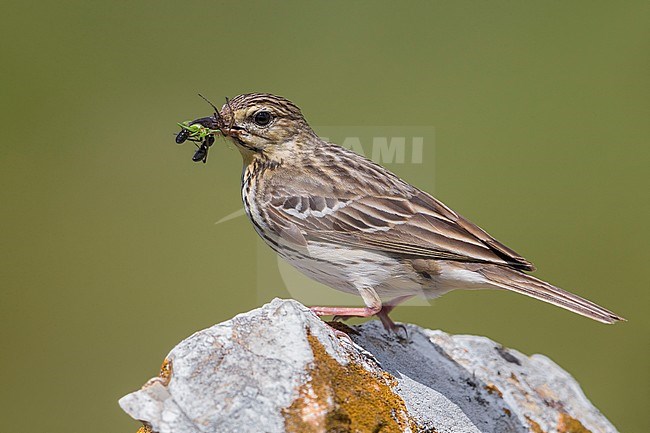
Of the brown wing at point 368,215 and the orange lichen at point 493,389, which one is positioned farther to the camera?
the orange lichen at point 493,389

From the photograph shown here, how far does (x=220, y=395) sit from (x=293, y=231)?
1.78 meters

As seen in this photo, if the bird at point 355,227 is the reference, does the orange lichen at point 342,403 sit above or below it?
below

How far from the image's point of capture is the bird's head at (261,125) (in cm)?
635

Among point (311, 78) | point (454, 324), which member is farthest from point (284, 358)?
point (311, 78)

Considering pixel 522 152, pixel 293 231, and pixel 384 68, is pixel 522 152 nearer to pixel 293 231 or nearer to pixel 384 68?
pixel 384 68

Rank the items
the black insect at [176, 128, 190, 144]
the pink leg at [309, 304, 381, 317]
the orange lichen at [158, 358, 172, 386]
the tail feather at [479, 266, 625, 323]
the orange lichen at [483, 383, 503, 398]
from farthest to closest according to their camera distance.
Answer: the black insect at [176, 128, 190, 144] < the orange lichen at [483, 383, 503, 398] < the pink leg at [309, 304, 381, 317] < the tail feather at [479, 266, 625, 323] < the orange lichen at [158, 358, 172, 386]

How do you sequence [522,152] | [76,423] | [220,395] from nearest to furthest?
[220,395], [76,423], [522,152]

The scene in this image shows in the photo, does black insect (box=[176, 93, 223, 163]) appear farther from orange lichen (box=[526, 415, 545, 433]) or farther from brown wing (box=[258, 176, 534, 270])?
orange lichen (box=[526, 415, 545, 433])

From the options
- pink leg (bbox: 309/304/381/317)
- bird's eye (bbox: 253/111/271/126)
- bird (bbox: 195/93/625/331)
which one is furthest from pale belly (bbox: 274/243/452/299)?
bird's eye (bbox: 253/111/271/126)

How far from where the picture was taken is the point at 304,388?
4.37 m

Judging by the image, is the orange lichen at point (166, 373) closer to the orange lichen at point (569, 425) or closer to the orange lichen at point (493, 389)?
the orange lichen at point (493, 389)

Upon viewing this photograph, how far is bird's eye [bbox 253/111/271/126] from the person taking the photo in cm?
639

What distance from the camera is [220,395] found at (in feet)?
14.1

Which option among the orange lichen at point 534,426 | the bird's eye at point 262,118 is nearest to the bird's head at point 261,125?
the bird's eye at point 262,118
